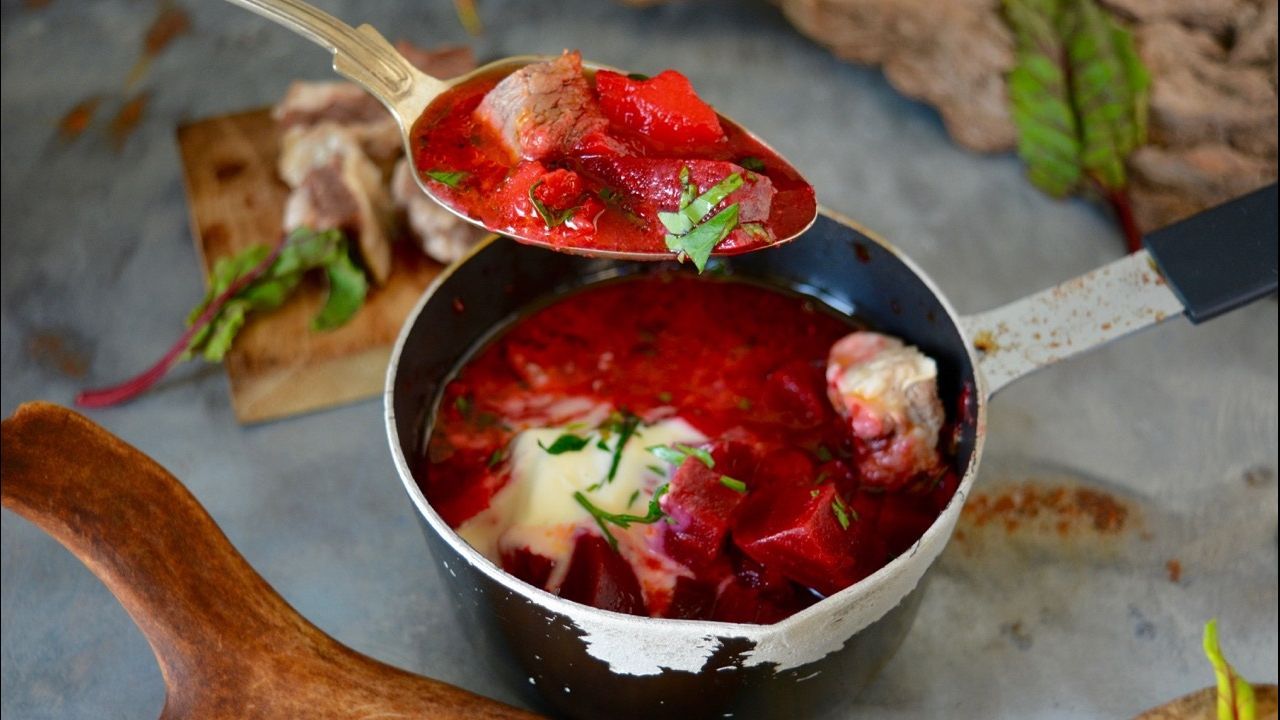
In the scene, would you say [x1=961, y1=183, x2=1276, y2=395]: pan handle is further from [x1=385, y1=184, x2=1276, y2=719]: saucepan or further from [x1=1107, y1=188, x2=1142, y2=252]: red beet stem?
[x1=1107, y1=188, x2=1142, y2=252]: red beet stem

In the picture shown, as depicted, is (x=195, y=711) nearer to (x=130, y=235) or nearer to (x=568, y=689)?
(x=568, y=689)

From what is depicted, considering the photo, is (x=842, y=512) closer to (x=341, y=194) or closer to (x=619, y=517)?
(x=619, y=517)

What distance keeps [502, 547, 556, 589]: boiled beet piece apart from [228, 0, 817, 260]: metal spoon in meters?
0.43

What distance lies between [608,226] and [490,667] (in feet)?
2.48

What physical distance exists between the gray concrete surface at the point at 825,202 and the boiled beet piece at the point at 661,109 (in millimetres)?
880

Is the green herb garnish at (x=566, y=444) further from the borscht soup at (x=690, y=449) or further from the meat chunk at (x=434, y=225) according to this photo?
the meat chunk at (x=434, y=225)

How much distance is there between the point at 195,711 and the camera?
5.47 ft

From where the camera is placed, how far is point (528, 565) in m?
1.70

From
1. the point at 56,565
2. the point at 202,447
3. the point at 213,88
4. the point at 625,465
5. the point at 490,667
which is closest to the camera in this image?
the point at 625,465

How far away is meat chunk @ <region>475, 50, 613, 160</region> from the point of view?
1.63 m

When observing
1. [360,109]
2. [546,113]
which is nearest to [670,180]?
[546,113]

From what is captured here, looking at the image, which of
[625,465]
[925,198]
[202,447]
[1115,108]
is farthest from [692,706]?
[1115,108]

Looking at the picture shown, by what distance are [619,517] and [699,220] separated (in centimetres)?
44

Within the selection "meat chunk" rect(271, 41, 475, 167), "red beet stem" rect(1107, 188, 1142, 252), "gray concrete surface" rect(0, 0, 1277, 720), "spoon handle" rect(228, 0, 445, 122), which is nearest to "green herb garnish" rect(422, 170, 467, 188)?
"spoon handle" rect(228, 0, 445, 122)
